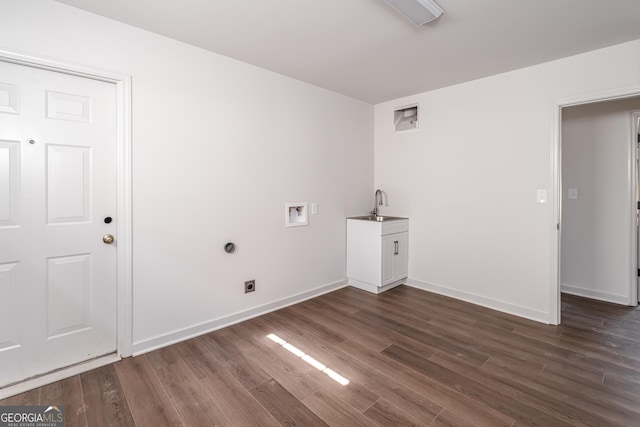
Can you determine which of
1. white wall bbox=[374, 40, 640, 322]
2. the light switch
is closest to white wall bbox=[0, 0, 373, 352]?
white wall bbox=[374, 40, 640, 322]

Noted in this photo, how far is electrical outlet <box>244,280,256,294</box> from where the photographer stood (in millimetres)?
2943

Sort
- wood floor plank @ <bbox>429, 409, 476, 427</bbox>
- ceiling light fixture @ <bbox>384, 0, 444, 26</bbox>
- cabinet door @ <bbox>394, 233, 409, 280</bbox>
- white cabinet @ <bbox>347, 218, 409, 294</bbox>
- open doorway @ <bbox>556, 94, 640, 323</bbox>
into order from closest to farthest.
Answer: wood floor plank @ <bbox>429, 409, 476, 427</bbox> < ceiling light fixture @ <bbox>384, 0, 444, 26</bbox> < open doorway @ <bbox>556, 94, 640, 323</bbox> < white cabinet @ <bbox>347, 218, 409, 294</bbox> < cabinet door @ <bbox>394, 233, 409, 280</bbox>

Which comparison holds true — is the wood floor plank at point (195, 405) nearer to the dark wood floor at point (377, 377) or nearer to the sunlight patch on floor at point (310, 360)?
the dark wood floor at point (377, 377)

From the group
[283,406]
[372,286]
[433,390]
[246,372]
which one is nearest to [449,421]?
[433,390]

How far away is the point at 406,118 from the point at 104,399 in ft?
13.3

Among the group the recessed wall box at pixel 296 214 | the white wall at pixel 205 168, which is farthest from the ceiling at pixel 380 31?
the recessed wall box at pixel 296 214

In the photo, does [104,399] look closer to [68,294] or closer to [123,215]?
[68,294]

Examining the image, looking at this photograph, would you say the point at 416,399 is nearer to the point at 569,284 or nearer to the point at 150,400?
the point at 150,400

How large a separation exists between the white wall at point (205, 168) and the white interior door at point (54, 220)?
0.64 ft

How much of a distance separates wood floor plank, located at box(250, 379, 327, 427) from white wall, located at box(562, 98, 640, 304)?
148 inches

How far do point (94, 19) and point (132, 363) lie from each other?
2.47 m

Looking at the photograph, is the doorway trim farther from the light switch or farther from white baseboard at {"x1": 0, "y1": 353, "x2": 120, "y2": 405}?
white baseboard at {"x1": 0, "y1": 353, "x2": 120, "y2": 405}

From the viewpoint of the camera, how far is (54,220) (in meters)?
2.05

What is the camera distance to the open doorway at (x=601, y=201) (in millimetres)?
3246
